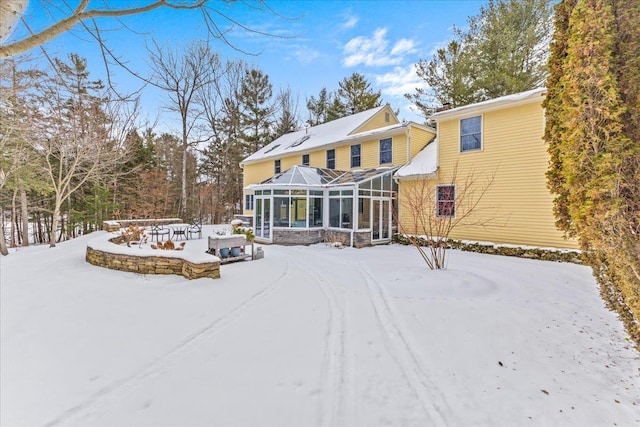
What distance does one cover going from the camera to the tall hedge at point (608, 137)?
2.73 meters

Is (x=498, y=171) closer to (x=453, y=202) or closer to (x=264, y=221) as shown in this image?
(x=453, y=202)

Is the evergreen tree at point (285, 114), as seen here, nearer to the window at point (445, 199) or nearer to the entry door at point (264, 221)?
the entry door at point (264, 221)

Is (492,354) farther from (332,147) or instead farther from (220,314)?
(332,147)

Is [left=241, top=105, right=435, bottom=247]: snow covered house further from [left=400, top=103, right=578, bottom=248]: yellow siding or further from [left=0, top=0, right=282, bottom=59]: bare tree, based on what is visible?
[left=0, top=0, right=282, bottom=59]: bare tree

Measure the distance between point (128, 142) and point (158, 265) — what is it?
11.8m

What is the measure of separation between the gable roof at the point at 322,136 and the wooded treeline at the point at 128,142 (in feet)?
17.0

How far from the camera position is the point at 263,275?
20.9ft

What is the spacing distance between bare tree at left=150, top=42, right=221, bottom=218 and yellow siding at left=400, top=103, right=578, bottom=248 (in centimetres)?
1649

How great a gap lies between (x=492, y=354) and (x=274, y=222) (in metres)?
9.75

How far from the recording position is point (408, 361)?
304cm

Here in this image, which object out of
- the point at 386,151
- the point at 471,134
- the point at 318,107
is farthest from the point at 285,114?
the point at 471,134

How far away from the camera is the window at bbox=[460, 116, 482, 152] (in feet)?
33.5

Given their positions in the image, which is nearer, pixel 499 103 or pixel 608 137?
pixel 608 137

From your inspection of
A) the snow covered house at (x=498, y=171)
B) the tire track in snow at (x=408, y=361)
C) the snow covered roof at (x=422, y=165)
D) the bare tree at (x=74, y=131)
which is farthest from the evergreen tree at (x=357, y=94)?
the tire track in snow at (x=408, y=361)
